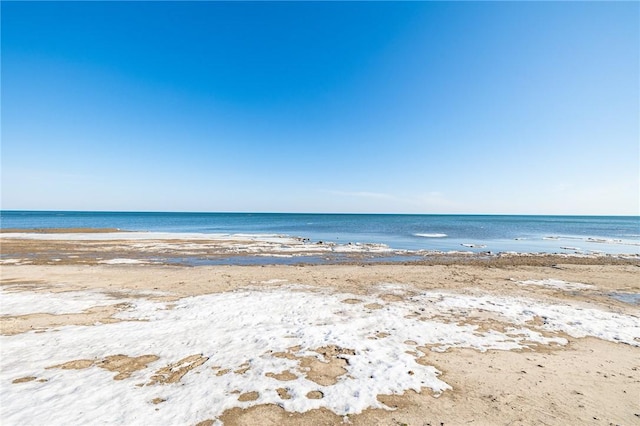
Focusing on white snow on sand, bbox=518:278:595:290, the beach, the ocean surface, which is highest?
the beach

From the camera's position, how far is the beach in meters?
5.30

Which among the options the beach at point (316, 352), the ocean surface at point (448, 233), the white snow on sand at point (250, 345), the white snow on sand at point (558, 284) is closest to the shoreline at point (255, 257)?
the ocean surface at point (448, 233)

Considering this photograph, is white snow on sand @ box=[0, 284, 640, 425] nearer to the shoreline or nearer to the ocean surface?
the shoreline

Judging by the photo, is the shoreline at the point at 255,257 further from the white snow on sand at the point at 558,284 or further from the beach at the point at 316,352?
the beach at the point at 316,352

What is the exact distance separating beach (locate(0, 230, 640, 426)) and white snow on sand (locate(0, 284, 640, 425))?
0.14 feet

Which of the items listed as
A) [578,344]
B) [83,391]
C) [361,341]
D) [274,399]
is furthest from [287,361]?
[578,344]

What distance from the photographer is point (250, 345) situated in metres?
7.87

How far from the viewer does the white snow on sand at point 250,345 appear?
17.7 ft

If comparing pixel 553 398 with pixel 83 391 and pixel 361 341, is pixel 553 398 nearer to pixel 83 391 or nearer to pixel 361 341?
pixel 361 341

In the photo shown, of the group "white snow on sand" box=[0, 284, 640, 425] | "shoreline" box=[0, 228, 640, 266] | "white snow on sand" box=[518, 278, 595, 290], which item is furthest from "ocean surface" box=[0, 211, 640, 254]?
"white snow on sand" box=[0, 284, 640, 425]

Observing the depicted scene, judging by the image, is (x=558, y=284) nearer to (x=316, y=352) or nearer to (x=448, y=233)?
(x=316, y=352)

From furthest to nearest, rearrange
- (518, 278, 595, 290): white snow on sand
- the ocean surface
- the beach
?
1. the ocean surface
2. (518, 278, 595, 290): white snow on sand
3. the beach

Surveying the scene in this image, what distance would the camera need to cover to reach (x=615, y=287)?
15.3 m

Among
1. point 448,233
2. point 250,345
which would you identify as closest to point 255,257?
point 250,345
